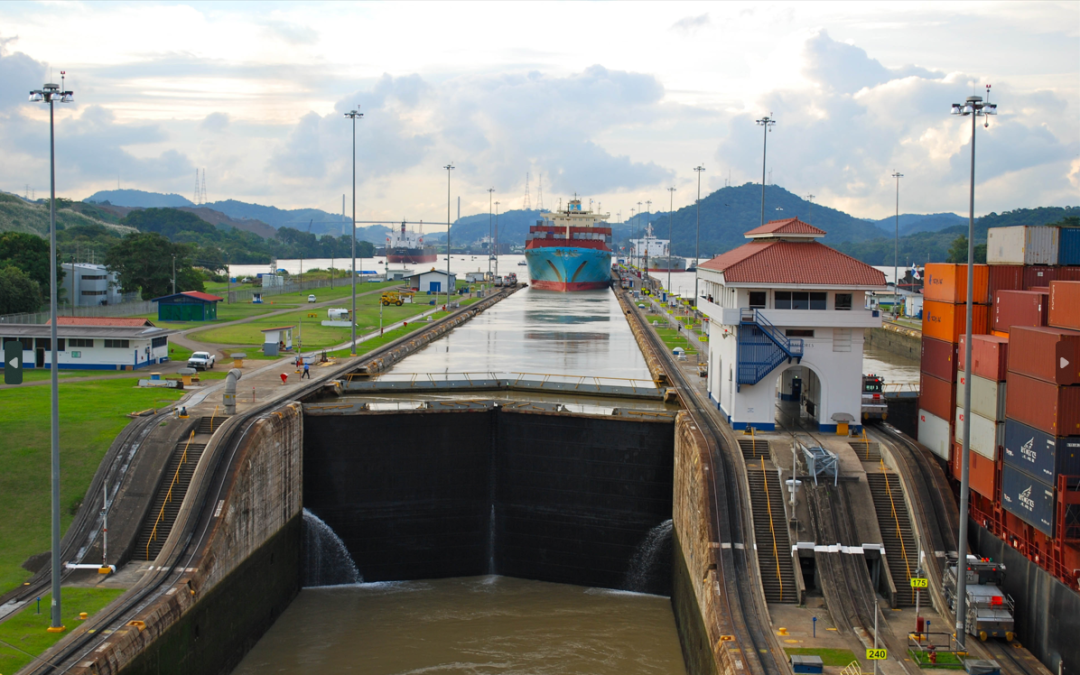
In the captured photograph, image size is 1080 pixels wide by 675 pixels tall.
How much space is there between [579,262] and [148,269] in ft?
276

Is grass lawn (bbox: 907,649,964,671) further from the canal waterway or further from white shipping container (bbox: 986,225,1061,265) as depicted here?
white shipping container (bbox: 986,225,1061,265)

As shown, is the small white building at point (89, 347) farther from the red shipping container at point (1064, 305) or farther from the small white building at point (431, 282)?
the small white building at point (431, 282)

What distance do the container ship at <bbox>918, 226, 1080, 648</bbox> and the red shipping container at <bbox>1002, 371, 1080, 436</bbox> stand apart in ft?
0.09

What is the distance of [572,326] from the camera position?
318 feet

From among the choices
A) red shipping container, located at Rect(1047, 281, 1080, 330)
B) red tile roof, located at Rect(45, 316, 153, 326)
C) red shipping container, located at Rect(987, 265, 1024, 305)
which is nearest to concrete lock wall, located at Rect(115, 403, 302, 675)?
red tile roof, located at Rect(45, 316, 153, 326)

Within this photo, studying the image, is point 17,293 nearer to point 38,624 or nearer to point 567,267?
point 38,624

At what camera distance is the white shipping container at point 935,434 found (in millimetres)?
30734

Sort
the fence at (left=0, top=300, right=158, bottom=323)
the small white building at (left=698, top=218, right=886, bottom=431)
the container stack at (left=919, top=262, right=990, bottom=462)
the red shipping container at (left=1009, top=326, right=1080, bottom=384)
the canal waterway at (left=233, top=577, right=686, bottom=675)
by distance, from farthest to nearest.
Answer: the fence at (left=0, top=300, right=158, bottom=323) < the small white building at (left=698, top=218, right=886, bottom=431) < the container stack at (left=919, top=262, right=990, bottom=462) < the canal waterway at (left=233, top=577, right=686, bottom=675) < the red shipping container at (left=1009, top=326, right=1080, bottom=384)

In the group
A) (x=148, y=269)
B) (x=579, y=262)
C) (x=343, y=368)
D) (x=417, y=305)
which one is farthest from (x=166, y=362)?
(x=579, y=262)

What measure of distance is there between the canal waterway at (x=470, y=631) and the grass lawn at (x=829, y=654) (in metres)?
6.66

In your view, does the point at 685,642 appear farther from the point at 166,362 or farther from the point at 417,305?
the point at 417,305

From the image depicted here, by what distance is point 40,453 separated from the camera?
3028cm

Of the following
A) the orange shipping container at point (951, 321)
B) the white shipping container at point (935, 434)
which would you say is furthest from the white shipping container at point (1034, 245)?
the white shipping container at point (935, 434)

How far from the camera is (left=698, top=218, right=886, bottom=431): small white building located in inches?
1276
